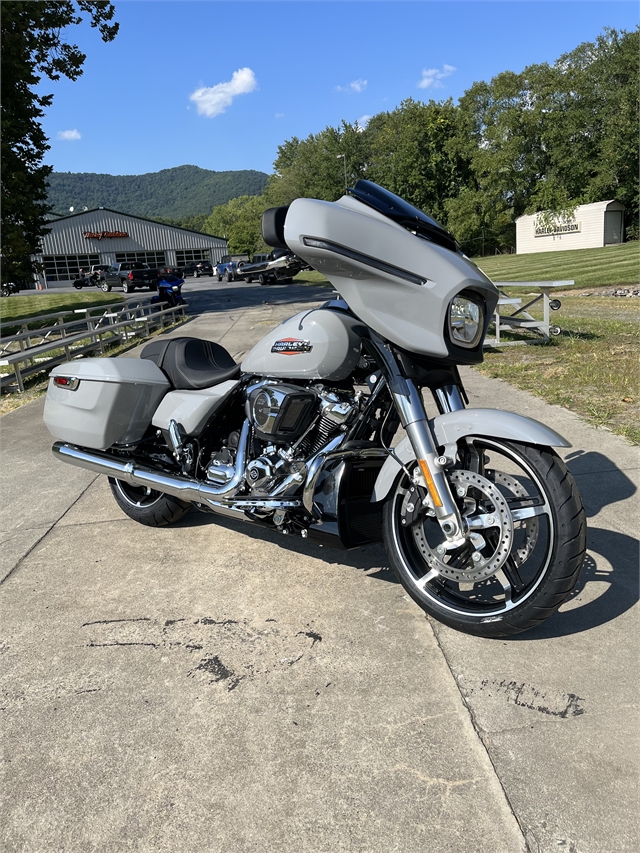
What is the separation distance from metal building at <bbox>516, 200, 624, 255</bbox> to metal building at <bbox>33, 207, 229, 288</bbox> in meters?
32.4

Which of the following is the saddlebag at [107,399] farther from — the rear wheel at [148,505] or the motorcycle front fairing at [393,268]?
the motorcycle front fairing at [393,268]

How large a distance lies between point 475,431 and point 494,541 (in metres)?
0.51

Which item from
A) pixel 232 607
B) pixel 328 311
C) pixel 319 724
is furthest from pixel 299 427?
pixel 319 724

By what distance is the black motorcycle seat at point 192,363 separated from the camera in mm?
3366

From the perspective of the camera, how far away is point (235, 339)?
41.1 ft

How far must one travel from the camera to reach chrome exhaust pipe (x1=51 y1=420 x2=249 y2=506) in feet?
10.2

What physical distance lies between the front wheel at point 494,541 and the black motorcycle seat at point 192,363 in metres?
1.25

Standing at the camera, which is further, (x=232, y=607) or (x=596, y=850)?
(x=232, y=607)

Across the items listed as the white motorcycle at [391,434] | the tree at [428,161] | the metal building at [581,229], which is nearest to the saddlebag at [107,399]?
the white motorcycle at [391,434]

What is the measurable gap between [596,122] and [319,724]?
6249 centimetres

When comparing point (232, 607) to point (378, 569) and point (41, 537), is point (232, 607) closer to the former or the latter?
point (378, 569)

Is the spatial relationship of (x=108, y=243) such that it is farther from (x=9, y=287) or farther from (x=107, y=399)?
(x=107, y=399)

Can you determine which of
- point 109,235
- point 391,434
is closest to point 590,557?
point 391,434

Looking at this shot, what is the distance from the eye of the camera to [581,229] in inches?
1789
